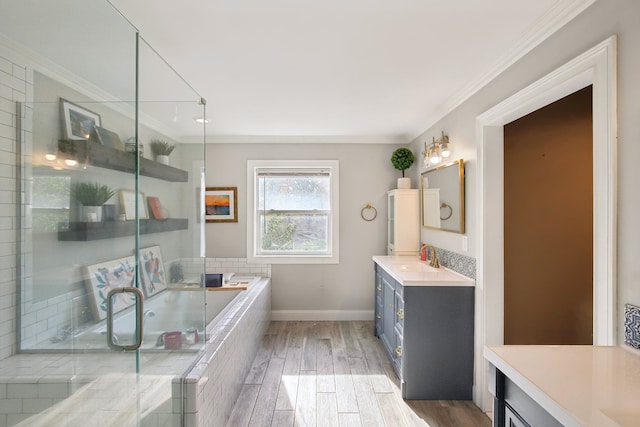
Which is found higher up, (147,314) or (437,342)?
(147,314)

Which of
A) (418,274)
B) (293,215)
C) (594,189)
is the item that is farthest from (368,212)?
(594,189)

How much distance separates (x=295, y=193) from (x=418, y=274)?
2.07 metres

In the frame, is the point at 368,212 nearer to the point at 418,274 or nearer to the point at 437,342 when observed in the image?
the point at 418,274

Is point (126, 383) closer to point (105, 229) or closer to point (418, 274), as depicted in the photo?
point (105, 229)

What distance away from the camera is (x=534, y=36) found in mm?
1681

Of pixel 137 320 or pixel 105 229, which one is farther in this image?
pixel 137 320

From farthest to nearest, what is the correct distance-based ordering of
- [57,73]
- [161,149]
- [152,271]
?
[161,149] < [152,271] < [57,73]

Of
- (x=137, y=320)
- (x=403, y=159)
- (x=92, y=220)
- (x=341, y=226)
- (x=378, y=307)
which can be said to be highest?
(x=403, y=159)

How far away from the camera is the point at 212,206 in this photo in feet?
13.4

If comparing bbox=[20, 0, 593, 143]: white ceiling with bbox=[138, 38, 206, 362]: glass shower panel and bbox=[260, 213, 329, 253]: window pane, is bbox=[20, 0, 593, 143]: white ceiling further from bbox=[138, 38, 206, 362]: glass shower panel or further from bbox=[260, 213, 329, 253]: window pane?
bbox=[260, 213, 329, 253]: window pane

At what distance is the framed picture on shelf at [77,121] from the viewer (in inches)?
36.2

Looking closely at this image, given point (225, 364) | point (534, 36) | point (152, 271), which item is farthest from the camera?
point (225, 364)

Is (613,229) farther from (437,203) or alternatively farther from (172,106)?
(172,106)

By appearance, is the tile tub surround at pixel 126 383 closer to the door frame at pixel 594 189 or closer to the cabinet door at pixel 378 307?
the cabinet door at pixel 378 307
